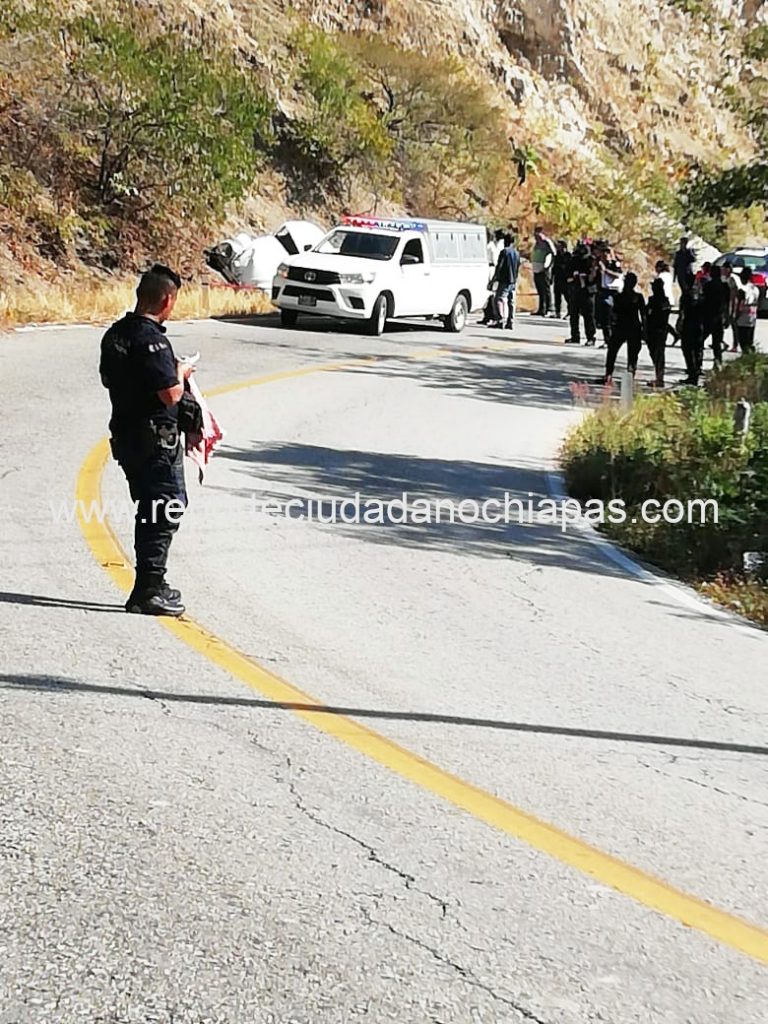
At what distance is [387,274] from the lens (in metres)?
26.1

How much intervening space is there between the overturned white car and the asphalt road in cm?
2012

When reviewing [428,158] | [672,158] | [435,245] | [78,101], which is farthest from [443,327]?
[672,158]

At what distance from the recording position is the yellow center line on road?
4535 millimetres

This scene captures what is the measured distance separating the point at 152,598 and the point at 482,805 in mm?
2798

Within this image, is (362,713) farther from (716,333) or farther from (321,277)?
(321,277)

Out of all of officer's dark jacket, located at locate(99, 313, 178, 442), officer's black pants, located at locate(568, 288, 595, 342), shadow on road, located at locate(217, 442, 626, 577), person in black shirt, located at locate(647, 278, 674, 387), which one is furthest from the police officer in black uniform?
officer's black pants, located at locate(568, 288, 595, 342)

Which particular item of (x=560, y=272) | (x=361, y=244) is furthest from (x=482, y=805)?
(x=560, y=272)

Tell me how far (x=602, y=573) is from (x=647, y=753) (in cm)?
414

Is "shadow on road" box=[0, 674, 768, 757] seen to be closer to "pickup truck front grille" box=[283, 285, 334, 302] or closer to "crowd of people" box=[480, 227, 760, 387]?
"crowd of people" box=[480, 227, 760, 387]

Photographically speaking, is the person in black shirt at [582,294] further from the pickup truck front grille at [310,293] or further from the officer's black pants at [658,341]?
the officer's black pants at [658,341]

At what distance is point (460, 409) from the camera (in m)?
18.0

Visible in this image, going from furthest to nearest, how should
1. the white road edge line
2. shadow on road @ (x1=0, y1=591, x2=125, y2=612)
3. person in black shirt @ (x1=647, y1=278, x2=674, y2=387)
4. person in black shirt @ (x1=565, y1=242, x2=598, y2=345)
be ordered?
person in black shirt @ (x1=565, y1=242, x2=598, y2=345), person in black shirt @ (x1=647, y1=278, x2=674, y2=387), the white road edge line, shadow on road @ (x1=0, y1=591, x2=125, y2=612)

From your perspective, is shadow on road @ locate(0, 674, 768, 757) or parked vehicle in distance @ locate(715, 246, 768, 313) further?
parked vehicle in distance @ locate(715, 246, 768, 313)

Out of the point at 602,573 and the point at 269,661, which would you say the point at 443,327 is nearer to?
the point at 602,573
